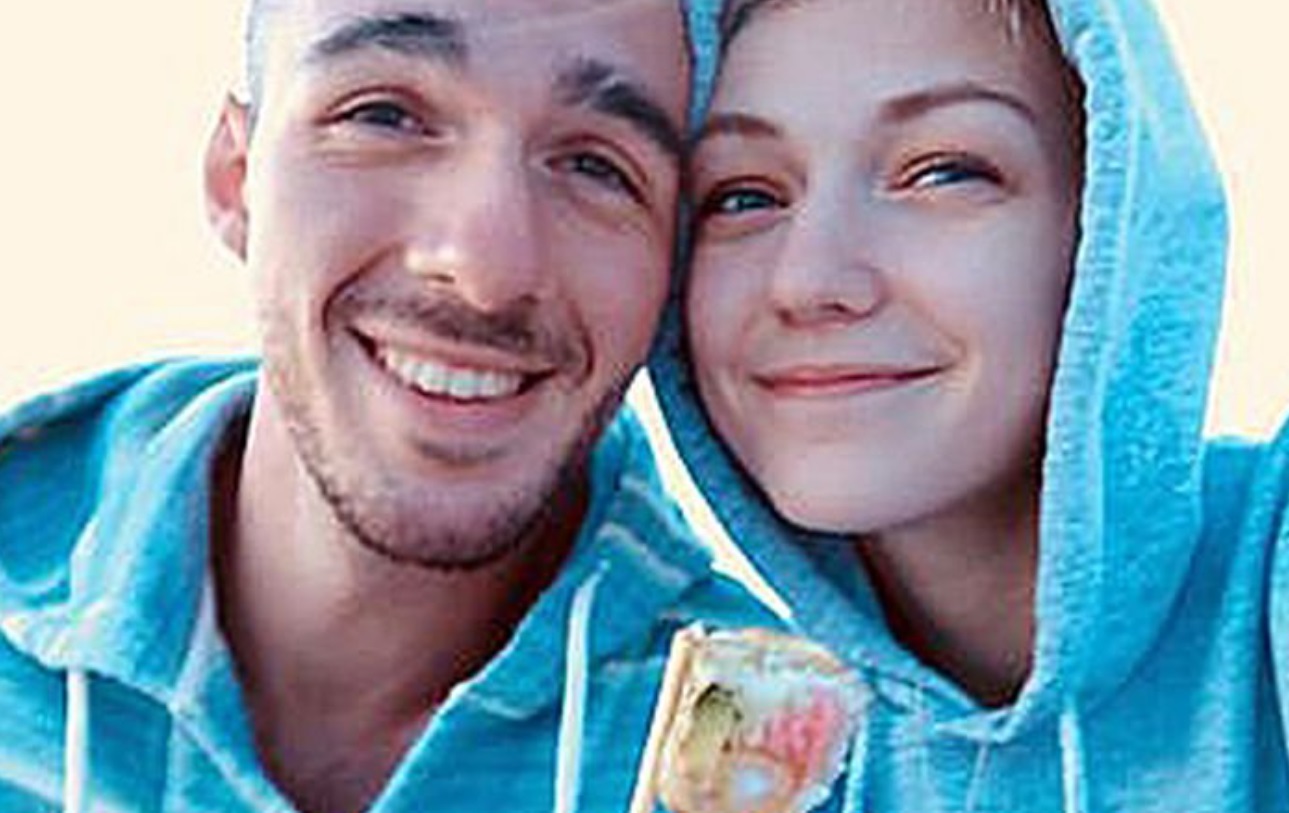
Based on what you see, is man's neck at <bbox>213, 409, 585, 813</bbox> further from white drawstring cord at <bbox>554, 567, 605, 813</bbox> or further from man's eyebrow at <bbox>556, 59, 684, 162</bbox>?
man's eyebrow at <bbox>556, 59, 684, 162</bbox>

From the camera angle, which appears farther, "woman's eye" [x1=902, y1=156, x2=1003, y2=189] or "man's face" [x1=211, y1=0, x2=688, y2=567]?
"man's face" [x1=211, y1=0, x2=688, y2=567]

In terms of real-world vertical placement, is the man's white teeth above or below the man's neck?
above

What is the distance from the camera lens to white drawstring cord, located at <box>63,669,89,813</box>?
1437mm

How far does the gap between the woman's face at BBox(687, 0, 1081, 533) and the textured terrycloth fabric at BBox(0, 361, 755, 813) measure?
23cm

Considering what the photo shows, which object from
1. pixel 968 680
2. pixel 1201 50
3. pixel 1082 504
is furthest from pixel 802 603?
pixel 1201 50

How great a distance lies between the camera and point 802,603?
1.42 m

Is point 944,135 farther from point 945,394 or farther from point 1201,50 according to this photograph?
point 1201,50

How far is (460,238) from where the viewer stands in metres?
1.34

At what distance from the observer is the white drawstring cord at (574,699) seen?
1.43 meters

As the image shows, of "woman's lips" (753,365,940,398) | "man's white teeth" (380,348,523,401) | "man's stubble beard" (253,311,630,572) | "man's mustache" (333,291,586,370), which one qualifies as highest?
"man's mustache" (333,291,586,370)

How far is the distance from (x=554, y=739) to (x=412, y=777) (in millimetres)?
92

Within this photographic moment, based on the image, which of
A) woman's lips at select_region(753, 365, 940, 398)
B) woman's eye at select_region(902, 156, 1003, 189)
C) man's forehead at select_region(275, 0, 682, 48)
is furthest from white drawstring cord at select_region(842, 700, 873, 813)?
man's forehead at select_region(275, 0, 682, 48)

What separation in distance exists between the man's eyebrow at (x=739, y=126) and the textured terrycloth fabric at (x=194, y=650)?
0.89 feet

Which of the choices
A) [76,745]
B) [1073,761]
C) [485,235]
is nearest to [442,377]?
[485,235]
